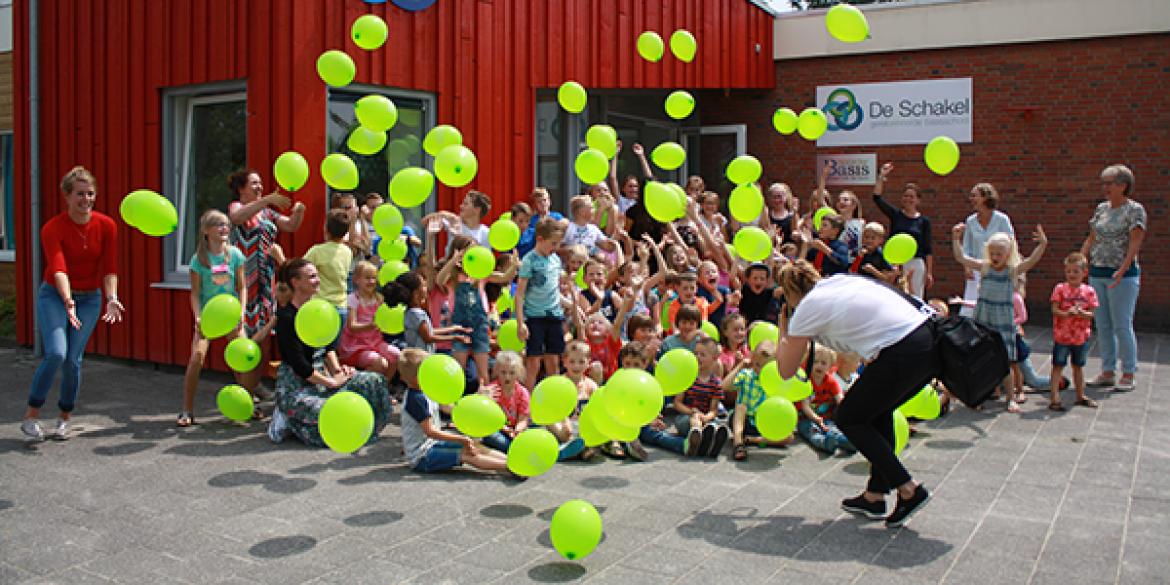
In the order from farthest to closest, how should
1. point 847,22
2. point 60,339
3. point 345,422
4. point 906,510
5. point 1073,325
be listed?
1. point 1073,325
2. point 847,22
3. point 60,339
4. point 345,422
5. point 906,510

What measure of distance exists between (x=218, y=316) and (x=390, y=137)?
3.52 metres

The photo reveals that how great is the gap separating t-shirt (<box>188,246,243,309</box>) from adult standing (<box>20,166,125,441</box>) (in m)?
0.59

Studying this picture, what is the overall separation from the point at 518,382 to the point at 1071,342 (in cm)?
458

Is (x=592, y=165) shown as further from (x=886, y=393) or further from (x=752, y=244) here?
(x=886, y=393)

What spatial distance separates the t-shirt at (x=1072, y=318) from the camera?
8.18m

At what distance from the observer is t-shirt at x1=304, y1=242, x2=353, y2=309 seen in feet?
25.4

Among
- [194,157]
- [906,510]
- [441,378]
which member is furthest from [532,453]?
[194,157]

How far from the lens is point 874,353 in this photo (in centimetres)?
502

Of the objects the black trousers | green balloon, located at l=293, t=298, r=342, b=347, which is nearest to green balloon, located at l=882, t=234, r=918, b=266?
the black trousers

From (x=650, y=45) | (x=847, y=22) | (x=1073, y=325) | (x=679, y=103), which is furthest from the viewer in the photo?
(x=650, y=45)

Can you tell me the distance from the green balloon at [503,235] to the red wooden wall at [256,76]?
6.20ft

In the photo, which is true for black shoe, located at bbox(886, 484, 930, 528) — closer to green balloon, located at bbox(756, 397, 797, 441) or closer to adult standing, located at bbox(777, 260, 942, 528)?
adult standing, located at bbox(777, 260, 942, 528)

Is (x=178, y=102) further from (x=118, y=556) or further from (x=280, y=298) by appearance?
(x=118, y=556)

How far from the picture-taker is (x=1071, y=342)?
8.17 m
